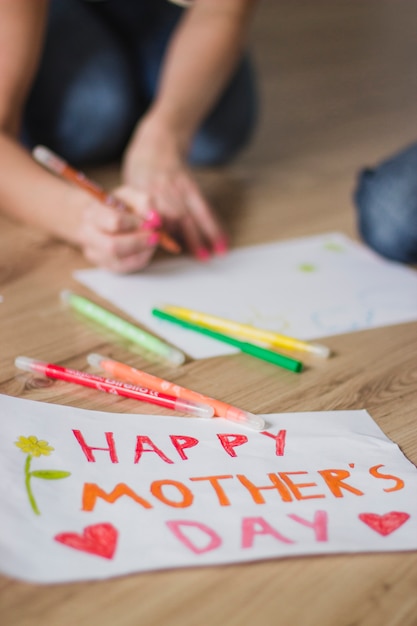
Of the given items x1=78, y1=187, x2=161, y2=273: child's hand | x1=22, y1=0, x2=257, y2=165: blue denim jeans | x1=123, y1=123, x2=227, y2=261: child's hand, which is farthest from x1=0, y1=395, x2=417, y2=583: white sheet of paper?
x1=22, y1=0, x2=257, y2=165: blue denim jeans

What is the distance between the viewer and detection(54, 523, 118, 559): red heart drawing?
1.65 feet

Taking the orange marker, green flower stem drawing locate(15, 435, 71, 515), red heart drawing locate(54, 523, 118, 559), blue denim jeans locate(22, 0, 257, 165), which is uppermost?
blue denim jeans locate(22, 0, 257, 165)

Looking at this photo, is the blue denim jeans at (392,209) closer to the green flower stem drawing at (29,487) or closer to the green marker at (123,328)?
the green marker at (123,328)

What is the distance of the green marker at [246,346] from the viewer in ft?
2.46

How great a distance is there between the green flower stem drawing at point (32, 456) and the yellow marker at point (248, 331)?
0.84 feet

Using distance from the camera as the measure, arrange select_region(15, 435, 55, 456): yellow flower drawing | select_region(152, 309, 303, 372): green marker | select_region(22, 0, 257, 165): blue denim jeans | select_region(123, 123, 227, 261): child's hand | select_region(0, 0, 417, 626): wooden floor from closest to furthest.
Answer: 1. select_region(0, 0, 417, 626): wooden floor
2. select_region(15, 435, 55, 456): yellow flower drawing
3. select_region(152, 309, 303, 372): green marker
4. select_region(123, 123, 227, 261): child's hand
5. select_region(22, 0, 257, 165): blue denim jeans

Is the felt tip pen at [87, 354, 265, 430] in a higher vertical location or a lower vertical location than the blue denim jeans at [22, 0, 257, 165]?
lower

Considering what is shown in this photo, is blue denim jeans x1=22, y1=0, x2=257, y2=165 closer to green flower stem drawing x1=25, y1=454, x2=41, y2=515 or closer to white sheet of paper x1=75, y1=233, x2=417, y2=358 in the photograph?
white sheet of paper x1=75, y1=233, x2=417, y2=358

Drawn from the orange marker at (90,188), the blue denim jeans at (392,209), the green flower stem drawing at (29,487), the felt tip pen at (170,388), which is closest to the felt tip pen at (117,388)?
the felt tip pen at (170,388)

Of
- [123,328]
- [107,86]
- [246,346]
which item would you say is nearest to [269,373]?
[246,346]

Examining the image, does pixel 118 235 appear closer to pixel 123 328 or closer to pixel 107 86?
pixel 123 328

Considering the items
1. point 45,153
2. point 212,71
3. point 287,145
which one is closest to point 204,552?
point 45,153

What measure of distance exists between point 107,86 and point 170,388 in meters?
0.78

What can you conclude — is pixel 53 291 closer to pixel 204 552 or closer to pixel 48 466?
pixel 48 466
